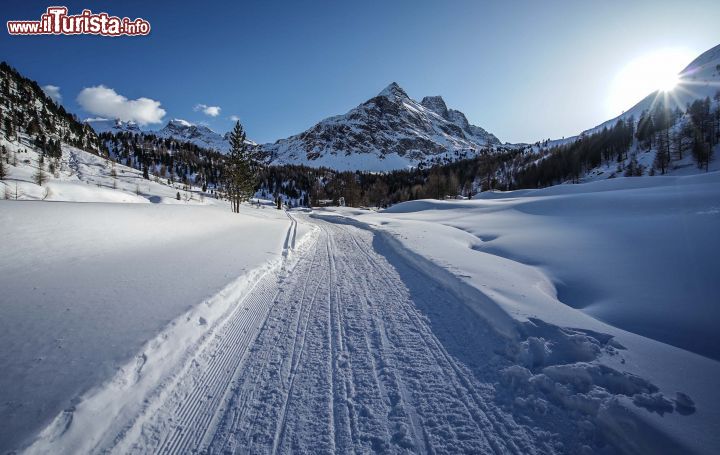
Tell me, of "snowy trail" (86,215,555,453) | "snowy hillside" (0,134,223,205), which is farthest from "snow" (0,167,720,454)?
"snowy hillside" (0,134,223,205)

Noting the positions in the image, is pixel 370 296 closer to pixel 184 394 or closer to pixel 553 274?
pixel 184 394

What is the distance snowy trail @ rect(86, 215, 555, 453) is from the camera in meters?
2.68

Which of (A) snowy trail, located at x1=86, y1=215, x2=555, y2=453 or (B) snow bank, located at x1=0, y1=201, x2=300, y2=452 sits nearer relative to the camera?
(A) snowy trail, located at x1=86, y1=215, x2=555, y2=453

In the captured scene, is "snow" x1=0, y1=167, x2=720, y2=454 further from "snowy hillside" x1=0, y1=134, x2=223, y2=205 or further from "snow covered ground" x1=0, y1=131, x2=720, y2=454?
"snowy hillside" x1=0, y1=134, x2=223, y2=205

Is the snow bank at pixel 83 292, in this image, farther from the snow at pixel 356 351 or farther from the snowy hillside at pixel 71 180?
the snowy hillside at pixel 71 180

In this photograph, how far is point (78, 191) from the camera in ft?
104

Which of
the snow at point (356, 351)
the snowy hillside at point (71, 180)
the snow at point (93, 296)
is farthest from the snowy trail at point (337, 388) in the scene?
the snowy hillside at point (71, 180)

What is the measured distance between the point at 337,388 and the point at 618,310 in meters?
5.58

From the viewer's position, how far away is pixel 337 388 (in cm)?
338

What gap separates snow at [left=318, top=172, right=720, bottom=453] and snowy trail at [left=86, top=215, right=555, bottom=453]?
0.66m

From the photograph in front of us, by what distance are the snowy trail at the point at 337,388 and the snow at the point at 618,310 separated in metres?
0.66

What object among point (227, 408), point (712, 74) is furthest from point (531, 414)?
point (712, 74)

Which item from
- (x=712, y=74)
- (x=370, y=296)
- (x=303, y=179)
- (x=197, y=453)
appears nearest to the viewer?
(x=197, y=453)

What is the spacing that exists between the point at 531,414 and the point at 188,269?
7845 mm
